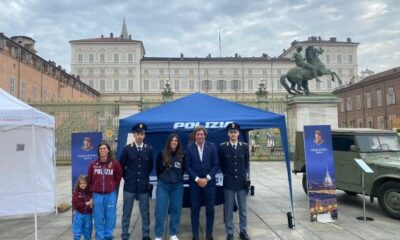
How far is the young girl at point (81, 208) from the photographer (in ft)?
19.2

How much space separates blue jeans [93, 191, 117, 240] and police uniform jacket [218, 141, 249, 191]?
1905mm

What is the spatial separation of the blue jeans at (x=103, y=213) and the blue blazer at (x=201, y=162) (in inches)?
51.3

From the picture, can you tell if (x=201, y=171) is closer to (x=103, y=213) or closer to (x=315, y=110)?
(x=103, y=213)

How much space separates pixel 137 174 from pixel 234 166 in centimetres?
165

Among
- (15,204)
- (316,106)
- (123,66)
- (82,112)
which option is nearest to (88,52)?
(123,66)

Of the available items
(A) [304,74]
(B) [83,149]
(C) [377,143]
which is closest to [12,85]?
(A) [304,74]

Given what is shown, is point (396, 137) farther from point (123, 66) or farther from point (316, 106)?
point (123, 66)

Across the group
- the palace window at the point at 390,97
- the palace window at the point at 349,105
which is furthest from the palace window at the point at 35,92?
the palace window at the point at 349,105

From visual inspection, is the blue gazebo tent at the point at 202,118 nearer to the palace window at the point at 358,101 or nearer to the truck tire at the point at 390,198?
the truck tire at the point at 390,198

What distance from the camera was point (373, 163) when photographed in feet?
27.7

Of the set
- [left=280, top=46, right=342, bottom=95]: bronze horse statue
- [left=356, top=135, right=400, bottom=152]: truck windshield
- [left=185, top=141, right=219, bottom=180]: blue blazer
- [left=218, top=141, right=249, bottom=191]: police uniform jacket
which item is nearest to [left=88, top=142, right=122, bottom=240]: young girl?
[left=185, top=141, right=219, bottom=180]: blue blazer

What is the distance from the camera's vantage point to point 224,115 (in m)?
7.48

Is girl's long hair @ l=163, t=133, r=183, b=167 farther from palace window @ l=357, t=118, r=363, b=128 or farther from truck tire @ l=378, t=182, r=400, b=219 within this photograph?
palace window @ l=357, t=118, r=363, b=128

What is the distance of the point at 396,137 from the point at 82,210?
7.93 metres
